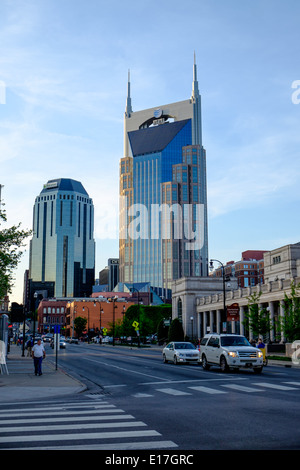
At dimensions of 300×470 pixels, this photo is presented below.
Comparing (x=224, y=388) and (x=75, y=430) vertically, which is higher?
(x=75, y=430)

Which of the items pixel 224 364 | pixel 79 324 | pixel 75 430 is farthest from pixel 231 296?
pixel 79 324

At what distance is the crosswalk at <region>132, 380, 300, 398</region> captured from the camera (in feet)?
57.0

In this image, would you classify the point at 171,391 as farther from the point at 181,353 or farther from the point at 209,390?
the point at 181,353

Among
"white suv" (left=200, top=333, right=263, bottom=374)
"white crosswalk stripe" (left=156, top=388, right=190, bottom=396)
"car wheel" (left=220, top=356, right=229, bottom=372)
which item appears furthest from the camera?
"car wheel" (left=220, top=356, right=229, bottom=372)

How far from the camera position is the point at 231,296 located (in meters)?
84.7

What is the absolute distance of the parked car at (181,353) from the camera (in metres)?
34.7

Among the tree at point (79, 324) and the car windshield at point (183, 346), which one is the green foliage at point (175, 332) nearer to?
the car windshield at point (183, 346)

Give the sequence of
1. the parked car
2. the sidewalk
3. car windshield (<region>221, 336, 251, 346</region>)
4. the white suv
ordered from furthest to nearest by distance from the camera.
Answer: the parked car → car windshield (<region>221, 336, 251, 346</region>) → the white suv → the sidewalk

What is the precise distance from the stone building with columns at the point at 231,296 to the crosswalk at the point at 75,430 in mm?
47394

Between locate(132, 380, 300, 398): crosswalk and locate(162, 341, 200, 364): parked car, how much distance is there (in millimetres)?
14253

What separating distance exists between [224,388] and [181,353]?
16502 millimetres

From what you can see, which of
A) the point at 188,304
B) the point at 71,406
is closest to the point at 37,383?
the point at 71,406

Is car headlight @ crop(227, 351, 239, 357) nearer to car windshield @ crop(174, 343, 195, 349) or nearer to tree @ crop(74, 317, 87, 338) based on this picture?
car windshield @ crop(174, 343, 195, 349)

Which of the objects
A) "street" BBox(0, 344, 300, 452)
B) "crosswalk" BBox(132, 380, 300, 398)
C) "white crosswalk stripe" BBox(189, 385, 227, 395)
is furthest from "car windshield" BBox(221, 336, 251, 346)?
"white crosswalk stripe" BBox(189, 385, 227, 395)
